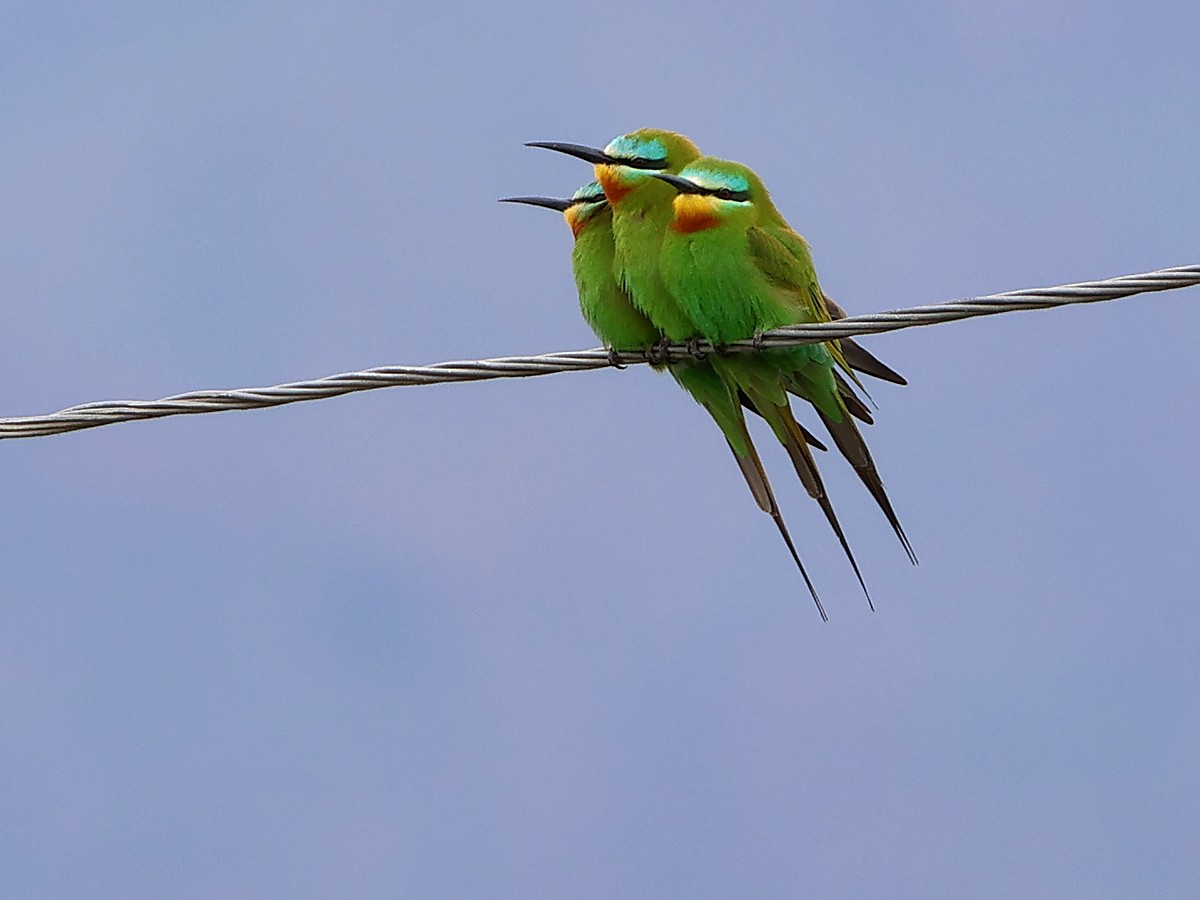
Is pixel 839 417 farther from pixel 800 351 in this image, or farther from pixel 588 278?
pixel 588 278

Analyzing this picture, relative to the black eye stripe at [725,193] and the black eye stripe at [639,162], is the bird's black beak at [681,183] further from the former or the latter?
the black eye stripe at [639,162]

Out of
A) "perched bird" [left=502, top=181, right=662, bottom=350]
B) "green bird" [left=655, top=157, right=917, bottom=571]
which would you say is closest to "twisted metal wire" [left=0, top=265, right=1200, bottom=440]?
"green bird" [left=655, top=157, right=917, bottom=571]

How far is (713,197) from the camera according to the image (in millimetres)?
4098

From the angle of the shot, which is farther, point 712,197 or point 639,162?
point 639,162

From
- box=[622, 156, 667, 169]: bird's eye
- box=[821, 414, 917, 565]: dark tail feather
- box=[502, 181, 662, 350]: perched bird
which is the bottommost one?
box=[821, 414, 917, 565]: dark tail feather

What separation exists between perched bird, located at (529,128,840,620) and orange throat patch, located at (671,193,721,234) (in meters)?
0.09

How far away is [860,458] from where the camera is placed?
4113 mm

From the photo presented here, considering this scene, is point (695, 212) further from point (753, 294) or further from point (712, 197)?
point (753, 294)

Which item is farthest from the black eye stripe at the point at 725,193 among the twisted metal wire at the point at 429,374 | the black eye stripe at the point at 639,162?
the twisted metal wire at the point at 429,374

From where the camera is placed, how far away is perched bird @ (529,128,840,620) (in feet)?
13.6

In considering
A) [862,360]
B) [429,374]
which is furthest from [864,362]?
[429,374]

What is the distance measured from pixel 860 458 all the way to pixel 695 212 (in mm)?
678

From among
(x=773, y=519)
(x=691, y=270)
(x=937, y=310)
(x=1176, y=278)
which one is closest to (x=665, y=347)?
(x=691, y=270)

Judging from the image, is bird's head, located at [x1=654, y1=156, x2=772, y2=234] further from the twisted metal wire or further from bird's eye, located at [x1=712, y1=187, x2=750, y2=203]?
the twisted metal wire
